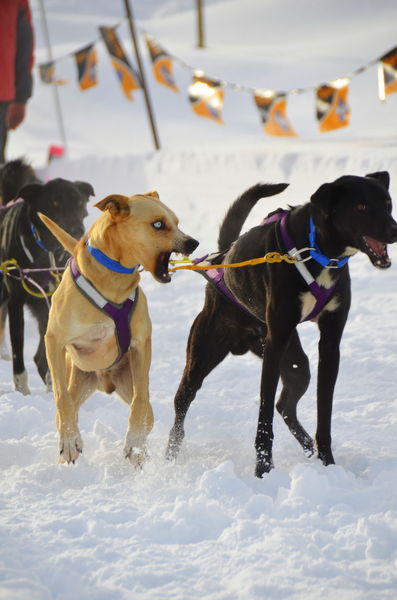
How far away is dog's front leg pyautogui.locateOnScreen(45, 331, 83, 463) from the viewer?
3.79 metres

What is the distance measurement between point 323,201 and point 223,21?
98.7ft

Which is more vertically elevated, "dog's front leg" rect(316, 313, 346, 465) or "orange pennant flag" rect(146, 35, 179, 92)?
"orange pennant flag" rect(146, 35, 179, 92)

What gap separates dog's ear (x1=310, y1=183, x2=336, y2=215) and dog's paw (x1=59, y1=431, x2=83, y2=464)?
1526 mm

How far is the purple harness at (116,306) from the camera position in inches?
148

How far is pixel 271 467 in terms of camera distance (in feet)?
12.8

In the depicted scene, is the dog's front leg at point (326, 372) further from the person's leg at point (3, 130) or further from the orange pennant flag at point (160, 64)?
the orange pennant flag at point (160, 64)

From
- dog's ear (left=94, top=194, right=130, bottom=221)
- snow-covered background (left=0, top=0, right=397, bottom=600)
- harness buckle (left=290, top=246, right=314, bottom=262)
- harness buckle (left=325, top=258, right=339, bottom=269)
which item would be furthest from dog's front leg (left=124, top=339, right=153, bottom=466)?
harness buckle (left=325, top=258, right=339, bottom=269)

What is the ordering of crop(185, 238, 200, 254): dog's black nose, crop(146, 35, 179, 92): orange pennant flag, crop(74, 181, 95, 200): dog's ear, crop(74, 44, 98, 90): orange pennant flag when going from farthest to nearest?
crop(74, 44, 98, 90): orange pennant flag, crop(146, 35, 179, 92): orange pennant flag, crop(74, 181, 95, 200): dog's ear, crop(185, 238, 200, 254): dog's black nose

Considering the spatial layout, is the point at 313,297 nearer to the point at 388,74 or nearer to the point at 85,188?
the point at 85,188

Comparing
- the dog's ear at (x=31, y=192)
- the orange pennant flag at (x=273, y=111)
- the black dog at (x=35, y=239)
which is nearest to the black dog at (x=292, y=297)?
the black dog at (x=35, y=239)

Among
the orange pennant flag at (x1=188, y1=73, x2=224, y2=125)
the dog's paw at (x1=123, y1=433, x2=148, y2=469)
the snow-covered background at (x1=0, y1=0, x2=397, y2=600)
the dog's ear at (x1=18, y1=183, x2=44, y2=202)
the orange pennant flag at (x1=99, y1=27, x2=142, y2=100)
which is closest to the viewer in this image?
the snow-covered background at (x1=0, y1=0, x2=397, y2=600)

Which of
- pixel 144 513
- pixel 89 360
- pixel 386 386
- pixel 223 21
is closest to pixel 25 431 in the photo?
pixel 89 360

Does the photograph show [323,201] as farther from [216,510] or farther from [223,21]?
[223,21]

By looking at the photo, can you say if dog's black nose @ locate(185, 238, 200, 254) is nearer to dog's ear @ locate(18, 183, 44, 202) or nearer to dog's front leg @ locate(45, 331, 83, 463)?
dog's front leg @ locate(45, 331, 83, 463)
